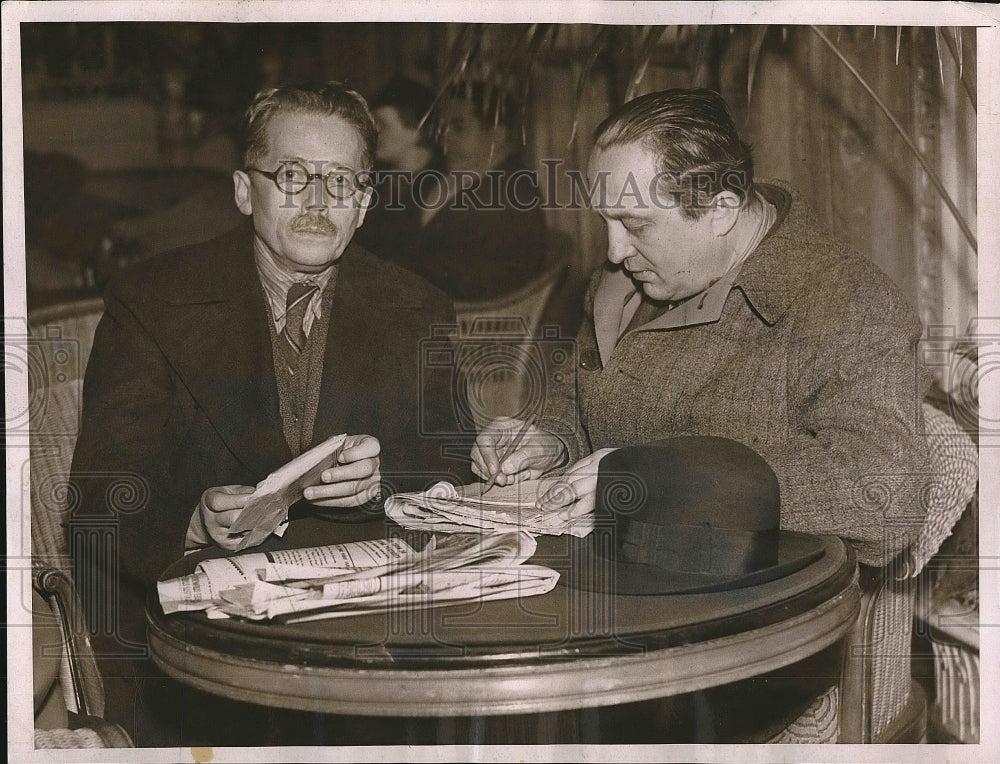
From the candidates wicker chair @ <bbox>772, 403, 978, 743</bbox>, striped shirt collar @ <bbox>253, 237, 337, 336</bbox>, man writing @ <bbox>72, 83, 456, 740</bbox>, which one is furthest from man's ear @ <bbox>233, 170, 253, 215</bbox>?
wicker chair @ <bbox>772, 403, 978, 743</bbox>

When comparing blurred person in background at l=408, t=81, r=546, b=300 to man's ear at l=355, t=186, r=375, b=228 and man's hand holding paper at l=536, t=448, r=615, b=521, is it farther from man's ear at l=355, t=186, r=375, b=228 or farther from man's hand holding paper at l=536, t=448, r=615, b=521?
man's hand holding paper at l=536, t=448, r=615, b=521

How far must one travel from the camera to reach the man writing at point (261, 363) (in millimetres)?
2916

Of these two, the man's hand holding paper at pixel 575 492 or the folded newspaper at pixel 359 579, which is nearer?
the folded newspaper at pixel 359 579

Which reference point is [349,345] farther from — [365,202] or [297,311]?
[365,202]

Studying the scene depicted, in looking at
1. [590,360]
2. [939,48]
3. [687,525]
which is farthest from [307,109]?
[939,48]

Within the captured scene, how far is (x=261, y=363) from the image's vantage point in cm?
294

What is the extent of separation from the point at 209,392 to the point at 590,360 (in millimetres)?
1164

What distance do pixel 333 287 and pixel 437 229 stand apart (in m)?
0.37

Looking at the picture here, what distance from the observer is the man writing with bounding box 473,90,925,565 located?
2887 mm

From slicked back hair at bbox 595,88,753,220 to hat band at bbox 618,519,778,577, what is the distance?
3.12ft

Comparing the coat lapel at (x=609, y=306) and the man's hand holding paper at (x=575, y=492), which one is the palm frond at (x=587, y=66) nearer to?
the coat lapel at (x=609, y=306)

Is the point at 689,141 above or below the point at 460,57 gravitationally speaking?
below

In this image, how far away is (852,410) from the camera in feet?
9.41

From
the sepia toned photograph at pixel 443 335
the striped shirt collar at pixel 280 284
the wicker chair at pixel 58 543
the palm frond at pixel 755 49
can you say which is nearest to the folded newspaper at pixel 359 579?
the sepia toned photograph at pixel 443 335
